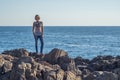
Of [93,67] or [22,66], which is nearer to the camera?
[22,66]

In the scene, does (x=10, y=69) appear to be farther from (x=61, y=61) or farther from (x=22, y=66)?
(x=61, y=61)

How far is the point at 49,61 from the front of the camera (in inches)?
806

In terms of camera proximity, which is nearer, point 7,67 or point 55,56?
point 7,67

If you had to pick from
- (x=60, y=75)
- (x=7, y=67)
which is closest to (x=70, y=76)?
(x=60, y=75)


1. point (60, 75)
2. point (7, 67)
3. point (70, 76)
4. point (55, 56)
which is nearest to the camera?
point (60, 75)

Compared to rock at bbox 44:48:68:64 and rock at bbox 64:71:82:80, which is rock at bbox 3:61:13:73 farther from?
rock at bbox 44:48:68:64

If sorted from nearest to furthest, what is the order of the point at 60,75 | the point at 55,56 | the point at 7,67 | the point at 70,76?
the point at 60,75
the point at 70,76
the point at 7,67
the point at 55,56

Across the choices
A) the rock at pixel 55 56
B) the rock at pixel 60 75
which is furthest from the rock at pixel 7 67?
the rock at pixel 55 56

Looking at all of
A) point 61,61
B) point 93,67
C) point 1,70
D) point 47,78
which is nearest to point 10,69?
point 1,70

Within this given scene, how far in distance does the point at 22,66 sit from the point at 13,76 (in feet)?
1.68

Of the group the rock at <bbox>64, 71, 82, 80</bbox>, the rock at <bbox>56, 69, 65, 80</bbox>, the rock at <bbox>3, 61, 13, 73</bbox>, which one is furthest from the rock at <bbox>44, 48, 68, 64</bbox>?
the rock at <bbox>56, 69, 65, 80</bbox>

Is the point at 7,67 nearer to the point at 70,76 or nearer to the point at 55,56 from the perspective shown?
the point at 70,76

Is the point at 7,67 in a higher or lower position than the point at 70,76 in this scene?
higher

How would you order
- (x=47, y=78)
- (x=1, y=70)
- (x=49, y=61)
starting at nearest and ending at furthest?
(x=47, y=78) → (x=1, y=70) → (x=49, y=61)
